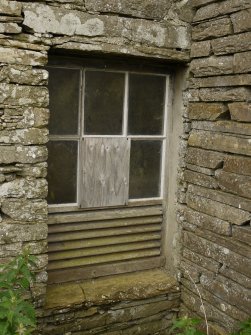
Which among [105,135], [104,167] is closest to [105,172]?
[104,167]

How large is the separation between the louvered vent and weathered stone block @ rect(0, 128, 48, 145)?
75cm

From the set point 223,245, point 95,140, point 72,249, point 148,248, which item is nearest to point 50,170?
point 95,140

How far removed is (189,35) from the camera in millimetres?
3488

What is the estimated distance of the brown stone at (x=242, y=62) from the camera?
2982 millimetres

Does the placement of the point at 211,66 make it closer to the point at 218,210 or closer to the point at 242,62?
the point at 242,62

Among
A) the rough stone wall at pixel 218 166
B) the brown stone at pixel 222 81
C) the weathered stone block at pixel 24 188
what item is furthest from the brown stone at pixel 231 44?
the weathered stone block at pixel 24 188

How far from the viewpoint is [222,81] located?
323 cm

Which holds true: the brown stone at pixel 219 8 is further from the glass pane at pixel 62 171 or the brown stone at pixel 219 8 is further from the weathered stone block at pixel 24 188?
the weathered stone block at pixel 24 188

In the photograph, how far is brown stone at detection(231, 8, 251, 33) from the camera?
117 inches

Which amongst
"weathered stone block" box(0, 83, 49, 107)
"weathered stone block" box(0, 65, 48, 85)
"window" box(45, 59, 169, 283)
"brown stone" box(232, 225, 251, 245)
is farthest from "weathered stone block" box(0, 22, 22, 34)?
"brown stone" box(232, 225, 251, 245)

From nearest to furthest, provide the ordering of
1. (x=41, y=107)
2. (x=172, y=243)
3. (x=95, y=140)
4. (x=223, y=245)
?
1. (x=41, y=107)
2. (x=223, y=245)
3. (x=95, y=140)
4. (x=172, y=243)

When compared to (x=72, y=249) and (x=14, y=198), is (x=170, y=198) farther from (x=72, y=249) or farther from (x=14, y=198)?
(x=14, y=198)

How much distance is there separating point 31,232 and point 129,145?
46.1 inches

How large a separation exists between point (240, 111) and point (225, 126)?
0.19 metres
